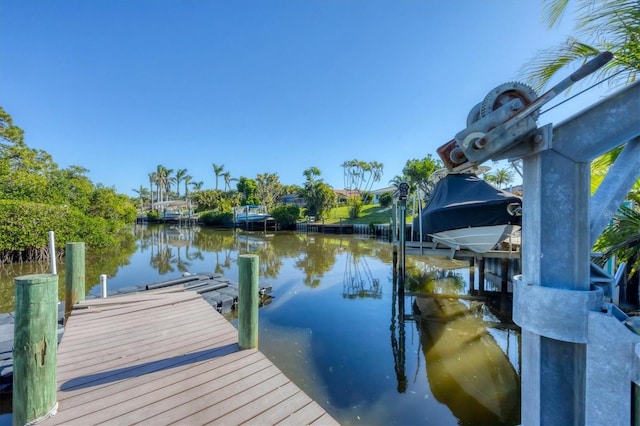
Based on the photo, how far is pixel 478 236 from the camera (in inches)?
245

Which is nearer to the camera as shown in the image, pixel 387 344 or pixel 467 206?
pixel 387 344

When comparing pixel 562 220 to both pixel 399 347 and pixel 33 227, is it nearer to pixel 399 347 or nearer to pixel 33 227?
pixel 399 347

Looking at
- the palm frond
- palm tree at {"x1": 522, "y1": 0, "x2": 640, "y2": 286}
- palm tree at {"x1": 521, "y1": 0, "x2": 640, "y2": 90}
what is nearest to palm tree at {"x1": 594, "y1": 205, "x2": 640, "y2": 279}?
palm tree at {"x1": 522, "y1": 0, "x2": 640, "y2": 286}

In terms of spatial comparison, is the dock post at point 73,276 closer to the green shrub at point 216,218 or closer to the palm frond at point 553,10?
the palm frond at point 553,10

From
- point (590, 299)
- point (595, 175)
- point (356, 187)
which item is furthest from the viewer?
point (356, 187)

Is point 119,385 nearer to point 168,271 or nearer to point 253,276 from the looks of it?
point 253,276

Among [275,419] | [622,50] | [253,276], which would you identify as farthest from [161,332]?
[622,50]

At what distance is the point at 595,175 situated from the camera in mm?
3625

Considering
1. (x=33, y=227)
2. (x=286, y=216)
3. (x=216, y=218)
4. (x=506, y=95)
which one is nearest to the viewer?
(x=506, y=95)

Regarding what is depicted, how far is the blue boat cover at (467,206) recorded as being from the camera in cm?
559

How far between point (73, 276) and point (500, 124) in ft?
20.3

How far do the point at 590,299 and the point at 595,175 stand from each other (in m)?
3.43

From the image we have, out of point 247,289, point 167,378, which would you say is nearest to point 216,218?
point 247,289

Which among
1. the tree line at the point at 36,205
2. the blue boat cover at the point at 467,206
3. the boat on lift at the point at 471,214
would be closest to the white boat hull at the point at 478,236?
the boat on lift at the point at 471,214
